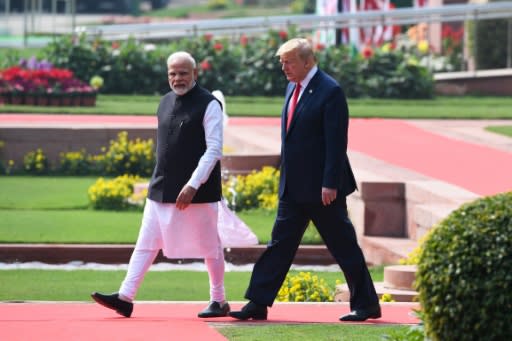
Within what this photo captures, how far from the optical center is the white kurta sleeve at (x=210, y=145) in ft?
27.8

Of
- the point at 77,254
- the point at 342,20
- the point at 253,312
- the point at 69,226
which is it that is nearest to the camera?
the point at 253,312

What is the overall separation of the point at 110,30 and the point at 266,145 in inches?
640

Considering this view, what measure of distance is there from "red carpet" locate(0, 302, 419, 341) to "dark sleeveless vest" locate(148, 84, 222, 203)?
0.74 meters

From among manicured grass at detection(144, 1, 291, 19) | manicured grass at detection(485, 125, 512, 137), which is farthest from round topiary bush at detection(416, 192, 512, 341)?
manicured grass at detection(144, 1, 291, 19)

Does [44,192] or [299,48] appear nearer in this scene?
[299,48]

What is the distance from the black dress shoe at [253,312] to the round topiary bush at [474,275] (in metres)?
2.45

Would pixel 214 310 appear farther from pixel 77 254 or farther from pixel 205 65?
pixel 205 65

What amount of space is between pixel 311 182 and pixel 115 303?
1.35 m

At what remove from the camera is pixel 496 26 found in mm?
33094

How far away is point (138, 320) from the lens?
8.45m

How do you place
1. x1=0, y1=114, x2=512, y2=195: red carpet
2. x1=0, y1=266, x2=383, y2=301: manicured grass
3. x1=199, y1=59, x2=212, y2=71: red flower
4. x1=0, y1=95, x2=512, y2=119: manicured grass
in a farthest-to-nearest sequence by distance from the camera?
1. x1=199, y1=59, x2=212, y2=71: red flower
2. x1=0, y1=95, x2=512, y2=119: manicured grass
3. x1=0, y1=114, x2=512, y2=195: red carpet
4. x1=0, y1=266, x2=383, y2=301: manicured grass

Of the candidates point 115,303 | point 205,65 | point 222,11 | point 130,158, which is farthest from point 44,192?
point 222,11

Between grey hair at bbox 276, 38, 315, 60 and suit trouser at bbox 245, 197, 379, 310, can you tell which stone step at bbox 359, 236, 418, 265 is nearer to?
suit trouser at bbox 245, 197, 379, 310

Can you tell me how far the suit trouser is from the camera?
27.8ft
